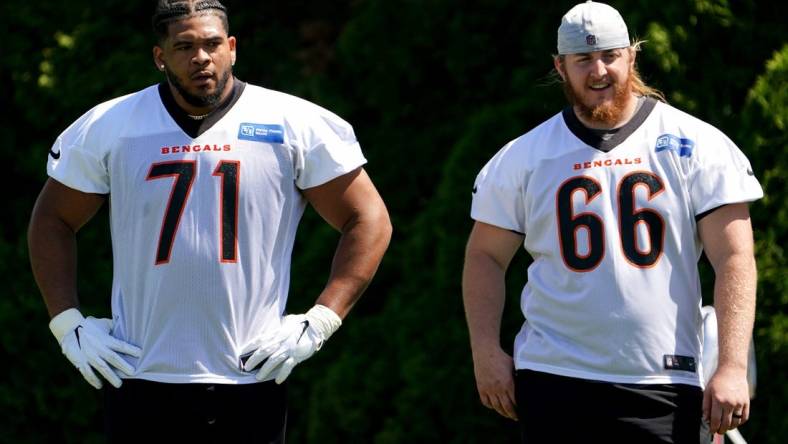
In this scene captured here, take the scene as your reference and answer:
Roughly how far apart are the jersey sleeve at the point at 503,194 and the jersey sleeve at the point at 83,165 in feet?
3.73

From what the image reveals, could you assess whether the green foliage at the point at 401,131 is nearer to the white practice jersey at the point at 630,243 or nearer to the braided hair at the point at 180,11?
the white practice jersey at the point at 630,243

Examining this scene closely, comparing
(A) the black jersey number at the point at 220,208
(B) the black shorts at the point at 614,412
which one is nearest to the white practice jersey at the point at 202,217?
(A) the black jersey number at the point at 220,208

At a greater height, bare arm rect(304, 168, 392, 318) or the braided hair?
the braided hair

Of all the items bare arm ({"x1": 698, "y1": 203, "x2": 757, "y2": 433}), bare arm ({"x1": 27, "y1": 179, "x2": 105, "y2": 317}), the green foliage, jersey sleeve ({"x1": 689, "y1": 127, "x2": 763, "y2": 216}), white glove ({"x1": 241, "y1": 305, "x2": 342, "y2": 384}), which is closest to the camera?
bare arm ({"x1": 698, "y1": 203, "x2": 757, "y2": 433})

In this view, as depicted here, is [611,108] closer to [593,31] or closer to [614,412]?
[593,31]

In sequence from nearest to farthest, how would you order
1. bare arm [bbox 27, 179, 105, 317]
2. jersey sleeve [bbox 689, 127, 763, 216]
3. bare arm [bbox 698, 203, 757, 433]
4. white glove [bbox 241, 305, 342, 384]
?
bare arm [bbox 698, 203, 757, 433]
jersey sleeve [bbox 689, 127, 763, 216]
white glove [bbox 241, 305, 342, 384]
bare arm [bbox 27, 179, 105, 317]

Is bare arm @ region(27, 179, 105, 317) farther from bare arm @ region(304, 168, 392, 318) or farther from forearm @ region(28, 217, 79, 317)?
→ bare arm @ region(304, 168, 392, 318)

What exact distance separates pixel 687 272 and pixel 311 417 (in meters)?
3.07

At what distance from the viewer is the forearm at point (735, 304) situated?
4.32m

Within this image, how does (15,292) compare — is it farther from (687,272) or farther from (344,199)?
(687,272)

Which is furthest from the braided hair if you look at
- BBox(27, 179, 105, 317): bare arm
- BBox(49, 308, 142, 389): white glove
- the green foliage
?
the green foliage

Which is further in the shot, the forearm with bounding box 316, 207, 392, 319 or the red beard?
the forearm with bounding box 316, 207, 392, 319

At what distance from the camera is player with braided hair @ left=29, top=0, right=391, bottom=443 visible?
4.54 metres

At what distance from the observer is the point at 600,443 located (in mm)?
4461
